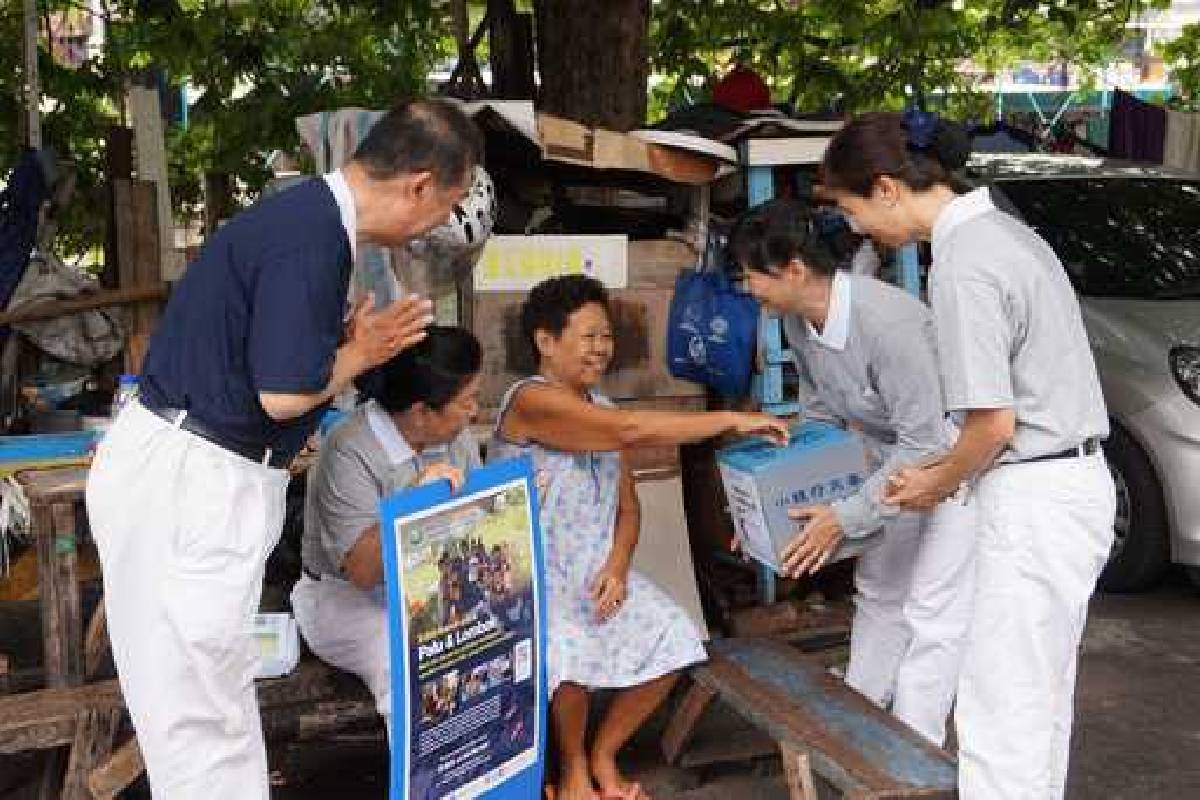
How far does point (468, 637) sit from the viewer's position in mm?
3143

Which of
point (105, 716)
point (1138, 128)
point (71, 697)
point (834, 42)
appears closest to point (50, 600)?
point (71, 697)

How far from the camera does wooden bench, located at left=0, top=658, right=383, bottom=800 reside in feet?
11.1

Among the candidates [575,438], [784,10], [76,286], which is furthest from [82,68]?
[575,438]

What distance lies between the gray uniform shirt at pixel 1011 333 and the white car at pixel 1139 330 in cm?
275

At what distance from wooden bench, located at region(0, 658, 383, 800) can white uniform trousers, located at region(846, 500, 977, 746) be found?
4.38 ft

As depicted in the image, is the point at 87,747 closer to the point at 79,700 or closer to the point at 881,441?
the point at 79,700

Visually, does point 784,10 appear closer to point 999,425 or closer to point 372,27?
point 372,27

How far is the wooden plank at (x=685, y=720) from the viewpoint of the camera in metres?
3.98

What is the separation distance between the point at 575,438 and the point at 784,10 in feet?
19.2

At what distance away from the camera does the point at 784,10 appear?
29.4 feet

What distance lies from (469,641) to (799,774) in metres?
0.87

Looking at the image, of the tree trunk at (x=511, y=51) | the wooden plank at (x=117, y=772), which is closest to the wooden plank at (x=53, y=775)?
the wooden plank at (x=117, y=772)

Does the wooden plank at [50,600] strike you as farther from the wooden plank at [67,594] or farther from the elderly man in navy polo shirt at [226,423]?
the elderly man in navy polo shirt at [226,423]

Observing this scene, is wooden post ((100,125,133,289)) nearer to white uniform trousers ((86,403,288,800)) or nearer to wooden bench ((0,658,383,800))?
wooden bench ((0,658,383,800))
